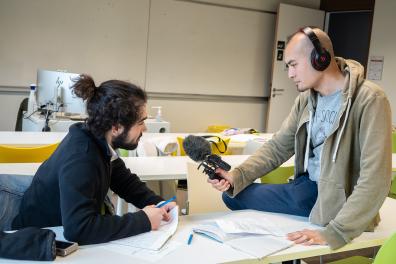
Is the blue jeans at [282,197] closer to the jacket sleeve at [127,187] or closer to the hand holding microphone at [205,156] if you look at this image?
the hand holding microphone at [205,156]

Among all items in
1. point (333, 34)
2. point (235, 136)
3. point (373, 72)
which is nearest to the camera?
point (235, 136)

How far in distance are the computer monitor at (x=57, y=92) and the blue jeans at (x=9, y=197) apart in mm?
2556

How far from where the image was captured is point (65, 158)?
1.40 meters

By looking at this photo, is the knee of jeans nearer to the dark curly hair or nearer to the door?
the dark curly hair

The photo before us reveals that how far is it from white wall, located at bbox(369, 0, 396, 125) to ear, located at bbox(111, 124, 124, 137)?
477cm

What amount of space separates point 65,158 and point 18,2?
13.6ft

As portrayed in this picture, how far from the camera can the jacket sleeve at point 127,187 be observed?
1811 mm

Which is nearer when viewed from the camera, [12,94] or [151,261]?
[151,261]

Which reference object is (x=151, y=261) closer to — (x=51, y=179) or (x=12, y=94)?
(x=51, y=179)

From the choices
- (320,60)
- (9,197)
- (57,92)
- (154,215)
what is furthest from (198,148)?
(57,92)

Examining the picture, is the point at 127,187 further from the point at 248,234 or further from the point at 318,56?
the point at 318,56

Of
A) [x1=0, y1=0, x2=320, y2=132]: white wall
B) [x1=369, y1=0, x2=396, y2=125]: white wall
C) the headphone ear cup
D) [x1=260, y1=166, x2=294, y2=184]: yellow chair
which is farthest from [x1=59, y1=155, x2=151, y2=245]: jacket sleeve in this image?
[x1=369, y1=0, x2=396, y2=125]: white wall

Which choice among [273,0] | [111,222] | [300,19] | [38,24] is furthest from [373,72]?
[111,222]

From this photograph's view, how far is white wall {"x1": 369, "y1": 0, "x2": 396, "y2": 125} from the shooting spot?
219 inches
